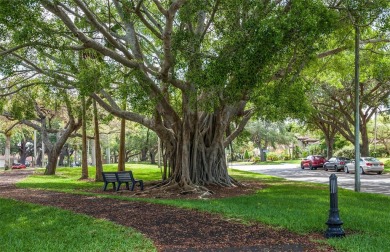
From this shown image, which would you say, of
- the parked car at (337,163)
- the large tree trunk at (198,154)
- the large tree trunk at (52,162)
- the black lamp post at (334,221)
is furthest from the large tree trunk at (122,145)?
the parked car at (337,163)

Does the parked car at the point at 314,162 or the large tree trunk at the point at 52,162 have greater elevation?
the large tree trunk at the point at 52,162

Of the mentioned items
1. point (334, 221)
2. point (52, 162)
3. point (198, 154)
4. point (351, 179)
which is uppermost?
point (198, 154)

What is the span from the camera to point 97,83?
1268cm

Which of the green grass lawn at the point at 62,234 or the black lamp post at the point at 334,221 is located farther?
the black lamp post at the point at 334,221

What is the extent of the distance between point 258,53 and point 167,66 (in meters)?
3.68

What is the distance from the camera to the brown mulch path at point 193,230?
6.39m

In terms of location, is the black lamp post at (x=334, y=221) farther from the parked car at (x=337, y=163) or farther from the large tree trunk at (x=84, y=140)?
the parked car at (x=337, y=163)

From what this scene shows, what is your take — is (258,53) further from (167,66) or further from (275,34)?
(167,66)

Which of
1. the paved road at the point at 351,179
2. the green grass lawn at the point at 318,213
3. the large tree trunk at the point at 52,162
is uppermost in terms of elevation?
the large tree trunk at the point at 52,162

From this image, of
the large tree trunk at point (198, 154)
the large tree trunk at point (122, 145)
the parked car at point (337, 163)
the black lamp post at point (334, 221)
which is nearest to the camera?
the black lamp post at point (334, 221)

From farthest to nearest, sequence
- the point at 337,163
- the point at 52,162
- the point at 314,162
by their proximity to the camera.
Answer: the point at 314,162 → the point at 337,163 → the point at 52,162

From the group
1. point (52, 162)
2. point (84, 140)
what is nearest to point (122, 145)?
point (84, 140)

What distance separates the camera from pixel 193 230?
7684 millimetres

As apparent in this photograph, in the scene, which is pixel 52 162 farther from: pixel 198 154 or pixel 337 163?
pixel 337 163
